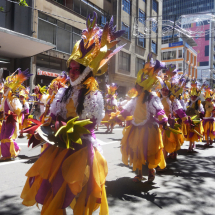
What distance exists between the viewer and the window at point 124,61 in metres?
25.9

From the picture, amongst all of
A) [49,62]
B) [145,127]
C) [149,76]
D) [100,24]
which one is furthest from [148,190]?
[100,24]

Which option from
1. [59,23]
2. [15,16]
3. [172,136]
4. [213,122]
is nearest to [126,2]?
[59,23]

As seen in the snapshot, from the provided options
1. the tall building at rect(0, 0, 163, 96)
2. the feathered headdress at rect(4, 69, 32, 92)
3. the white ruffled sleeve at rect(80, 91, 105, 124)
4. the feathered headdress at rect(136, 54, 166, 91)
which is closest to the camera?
the white ruffled sleeve at rect(80, 91, 105, 124)

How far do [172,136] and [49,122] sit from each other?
383 cm

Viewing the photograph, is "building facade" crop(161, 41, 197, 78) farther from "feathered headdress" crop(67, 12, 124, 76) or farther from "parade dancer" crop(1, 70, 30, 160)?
"feathered headdress" crop(67, 12, 124, 76)

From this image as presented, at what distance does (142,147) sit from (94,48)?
91.8 inches

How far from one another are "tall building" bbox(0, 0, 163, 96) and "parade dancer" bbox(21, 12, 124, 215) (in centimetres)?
710

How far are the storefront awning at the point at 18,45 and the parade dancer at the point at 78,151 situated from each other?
10.9 m

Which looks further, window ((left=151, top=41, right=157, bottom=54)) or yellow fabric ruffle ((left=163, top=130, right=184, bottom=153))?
window ((left=151, top=41, right=157, bottom=54))

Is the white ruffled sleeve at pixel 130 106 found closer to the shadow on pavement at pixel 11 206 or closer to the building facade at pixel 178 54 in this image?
the shadow on pavement at pixel 11 206

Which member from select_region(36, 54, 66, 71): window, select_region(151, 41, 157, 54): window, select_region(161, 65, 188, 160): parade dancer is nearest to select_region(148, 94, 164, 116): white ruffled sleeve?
select_region(161, 65, 188, 160): parade dancer

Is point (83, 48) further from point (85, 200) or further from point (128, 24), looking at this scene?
point (128, 24)

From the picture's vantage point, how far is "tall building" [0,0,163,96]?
1653 centimetres

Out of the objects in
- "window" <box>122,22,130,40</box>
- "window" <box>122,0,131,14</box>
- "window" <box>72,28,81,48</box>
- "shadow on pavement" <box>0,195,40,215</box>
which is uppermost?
"window" <box>122,0,131,14</box>
